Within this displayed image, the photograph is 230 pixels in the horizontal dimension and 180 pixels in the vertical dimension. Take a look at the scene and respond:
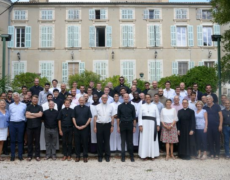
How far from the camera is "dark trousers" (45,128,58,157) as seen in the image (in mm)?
8469

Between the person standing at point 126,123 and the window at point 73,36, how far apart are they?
17.2 meters

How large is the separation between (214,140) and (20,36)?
20989 millimetres

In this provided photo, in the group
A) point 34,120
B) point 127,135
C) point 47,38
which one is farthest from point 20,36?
point 127,135

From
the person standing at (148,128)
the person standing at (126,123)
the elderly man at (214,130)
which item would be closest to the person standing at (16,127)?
the person standing at (126,123)

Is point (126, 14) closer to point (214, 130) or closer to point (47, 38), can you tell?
point (47, 38)

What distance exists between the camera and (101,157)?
8414 millimetres

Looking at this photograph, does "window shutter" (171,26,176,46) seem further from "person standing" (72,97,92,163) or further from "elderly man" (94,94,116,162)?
"person standing" (72,97,92,163)

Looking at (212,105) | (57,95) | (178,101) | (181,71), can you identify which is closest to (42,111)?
(57,95)

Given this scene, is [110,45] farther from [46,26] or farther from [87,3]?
[46,26]

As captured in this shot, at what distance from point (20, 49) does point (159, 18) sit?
42.1 ft

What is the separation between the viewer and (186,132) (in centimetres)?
870

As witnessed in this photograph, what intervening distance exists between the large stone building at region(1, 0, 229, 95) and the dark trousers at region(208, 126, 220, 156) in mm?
16140

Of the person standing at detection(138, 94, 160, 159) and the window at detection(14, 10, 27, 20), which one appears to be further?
the window at detection(14, 10, 27, 20)

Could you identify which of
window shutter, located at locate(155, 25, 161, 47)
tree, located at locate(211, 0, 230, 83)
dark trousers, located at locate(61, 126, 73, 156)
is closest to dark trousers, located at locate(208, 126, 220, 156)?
tree, located at locate(211, 0, 230, 83)
